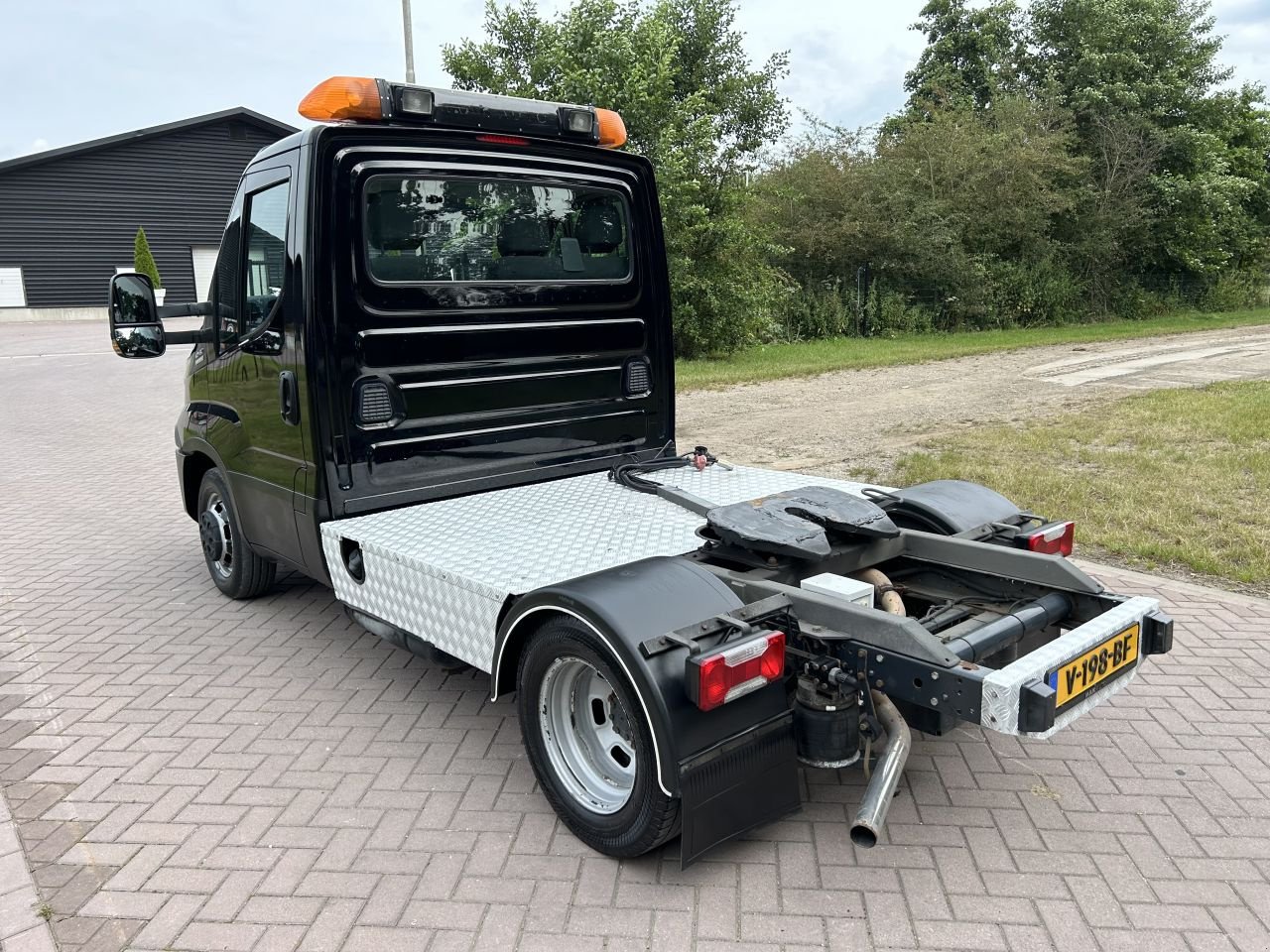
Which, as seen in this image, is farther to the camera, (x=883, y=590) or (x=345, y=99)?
(x=345, y=99)

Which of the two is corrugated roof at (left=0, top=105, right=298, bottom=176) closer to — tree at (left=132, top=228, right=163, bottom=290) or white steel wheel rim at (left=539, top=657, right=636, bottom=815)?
tree at (left=132, top=228, right=163, bottom=290)

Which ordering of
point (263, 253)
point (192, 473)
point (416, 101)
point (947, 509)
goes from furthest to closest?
1. point (192, 473)
2. point (263, 253)
3. point (416, 101)
4. point (947, 509)

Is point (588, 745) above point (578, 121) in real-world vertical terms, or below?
below

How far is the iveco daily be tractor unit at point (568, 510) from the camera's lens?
8.80ft

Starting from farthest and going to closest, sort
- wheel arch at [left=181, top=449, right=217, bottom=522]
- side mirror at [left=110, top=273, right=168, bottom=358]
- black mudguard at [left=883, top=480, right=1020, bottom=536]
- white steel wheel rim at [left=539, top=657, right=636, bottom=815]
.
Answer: wheel arch at [left=181, top=449, right=217, bottom=522]
side mirror at [left=110, top=273, right=168, bottom=358]
black mudguard at [left=883, top=480, right=1020, bottom=536]
white steel wheel rim at [left=539, top=657, right=636, bottom=815]

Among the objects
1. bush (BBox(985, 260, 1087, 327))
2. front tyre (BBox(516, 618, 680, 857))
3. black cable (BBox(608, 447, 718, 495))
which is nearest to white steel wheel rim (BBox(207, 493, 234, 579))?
black cable (BBox(608, 447, 718, 495))

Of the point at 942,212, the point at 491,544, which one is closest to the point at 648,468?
the point at 491,544

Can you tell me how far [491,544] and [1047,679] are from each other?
6.40 feet

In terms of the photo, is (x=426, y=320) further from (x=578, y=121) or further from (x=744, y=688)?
(x=744, y=688)

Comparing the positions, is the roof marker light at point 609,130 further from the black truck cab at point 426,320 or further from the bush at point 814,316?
the bush at point 814,316

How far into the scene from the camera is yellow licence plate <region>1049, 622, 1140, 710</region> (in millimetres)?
2650

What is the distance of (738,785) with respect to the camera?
2.67 meters

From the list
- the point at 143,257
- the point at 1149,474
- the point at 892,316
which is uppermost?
the point at 143,257

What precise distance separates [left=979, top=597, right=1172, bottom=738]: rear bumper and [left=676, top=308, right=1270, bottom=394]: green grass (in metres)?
12.1
